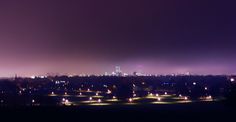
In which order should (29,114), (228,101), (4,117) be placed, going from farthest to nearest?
(228,101)
(29,114)
(4,117)

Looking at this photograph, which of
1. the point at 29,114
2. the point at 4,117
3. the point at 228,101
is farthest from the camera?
the point at 228,101

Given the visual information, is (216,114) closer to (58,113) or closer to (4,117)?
(58,113)

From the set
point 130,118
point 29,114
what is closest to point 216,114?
point 130,118

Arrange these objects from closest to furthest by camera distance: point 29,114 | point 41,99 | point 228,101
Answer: point 29,114
point 228,101
point 41,99

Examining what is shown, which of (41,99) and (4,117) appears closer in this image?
(4,117)

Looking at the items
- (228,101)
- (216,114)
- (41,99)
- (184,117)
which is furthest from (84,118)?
(41,99)

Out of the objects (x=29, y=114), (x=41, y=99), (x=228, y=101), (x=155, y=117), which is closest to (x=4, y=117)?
(x=29, y=114)

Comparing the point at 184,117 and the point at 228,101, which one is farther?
the point at 228,101

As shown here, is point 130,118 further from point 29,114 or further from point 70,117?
point 29,114

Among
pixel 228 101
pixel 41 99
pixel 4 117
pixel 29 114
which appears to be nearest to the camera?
pixel 4 117
